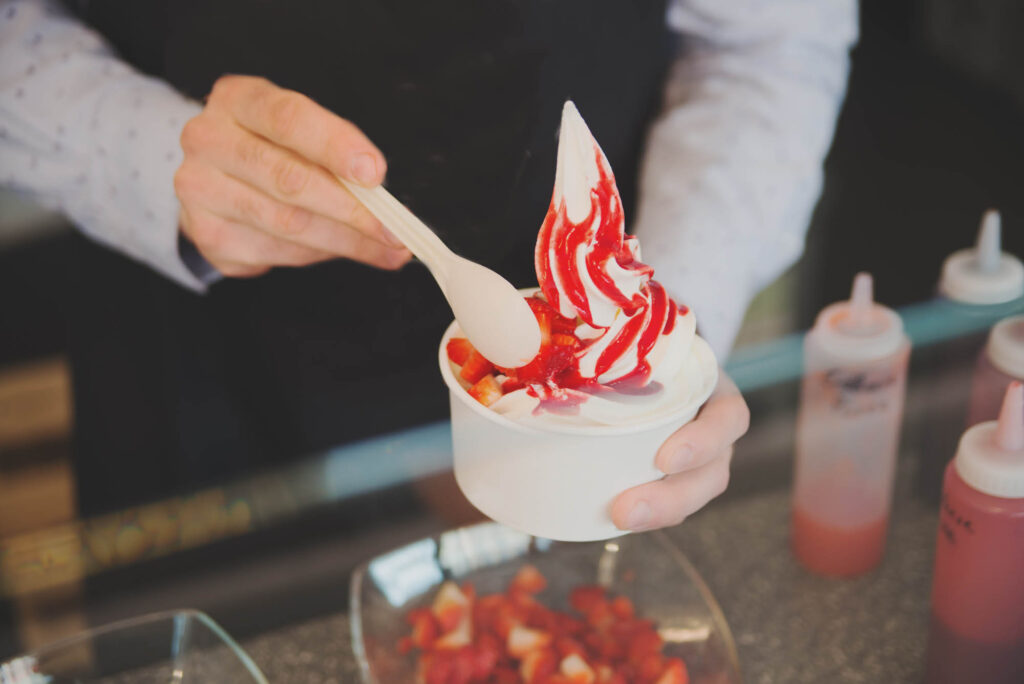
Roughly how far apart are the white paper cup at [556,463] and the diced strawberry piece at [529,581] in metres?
0.22

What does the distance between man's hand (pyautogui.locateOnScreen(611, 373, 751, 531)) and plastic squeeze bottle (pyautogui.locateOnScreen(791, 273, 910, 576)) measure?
0.16 m

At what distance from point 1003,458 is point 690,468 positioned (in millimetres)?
212

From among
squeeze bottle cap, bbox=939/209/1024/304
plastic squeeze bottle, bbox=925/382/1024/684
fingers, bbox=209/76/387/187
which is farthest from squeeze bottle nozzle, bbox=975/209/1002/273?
fingers, bbox=209/76/387/187

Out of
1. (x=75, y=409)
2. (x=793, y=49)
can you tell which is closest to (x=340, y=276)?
(x=75, y=409)

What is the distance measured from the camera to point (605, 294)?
549 mm

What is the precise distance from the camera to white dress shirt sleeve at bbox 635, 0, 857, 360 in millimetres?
896

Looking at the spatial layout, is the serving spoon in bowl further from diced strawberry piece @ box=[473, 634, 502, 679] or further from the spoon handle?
diced strawberry piece @ box=[473, 634, 502, 679]

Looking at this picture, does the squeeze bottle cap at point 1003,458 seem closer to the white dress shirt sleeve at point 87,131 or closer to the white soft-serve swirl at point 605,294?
the white soft-serve swirl at point 605,294

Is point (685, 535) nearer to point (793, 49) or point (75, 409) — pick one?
point (793, 49)

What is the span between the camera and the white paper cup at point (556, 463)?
0.50 metres

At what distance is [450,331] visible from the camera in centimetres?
58

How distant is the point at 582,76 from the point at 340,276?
319 millimetres

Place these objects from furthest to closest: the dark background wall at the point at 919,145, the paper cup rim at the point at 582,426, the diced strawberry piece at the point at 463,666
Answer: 1. the dark background wall at the point at 919,145
2. the diced strawberry piece at the point at 463,666
3. the paper cup rim at the point at 582,426

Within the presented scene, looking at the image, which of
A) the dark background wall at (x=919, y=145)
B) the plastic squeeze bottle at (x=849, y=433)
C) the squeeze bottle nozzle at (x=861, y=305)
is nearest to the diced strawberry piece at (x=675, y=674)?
the plastic squeeze bottle at (x=849, y=433)
